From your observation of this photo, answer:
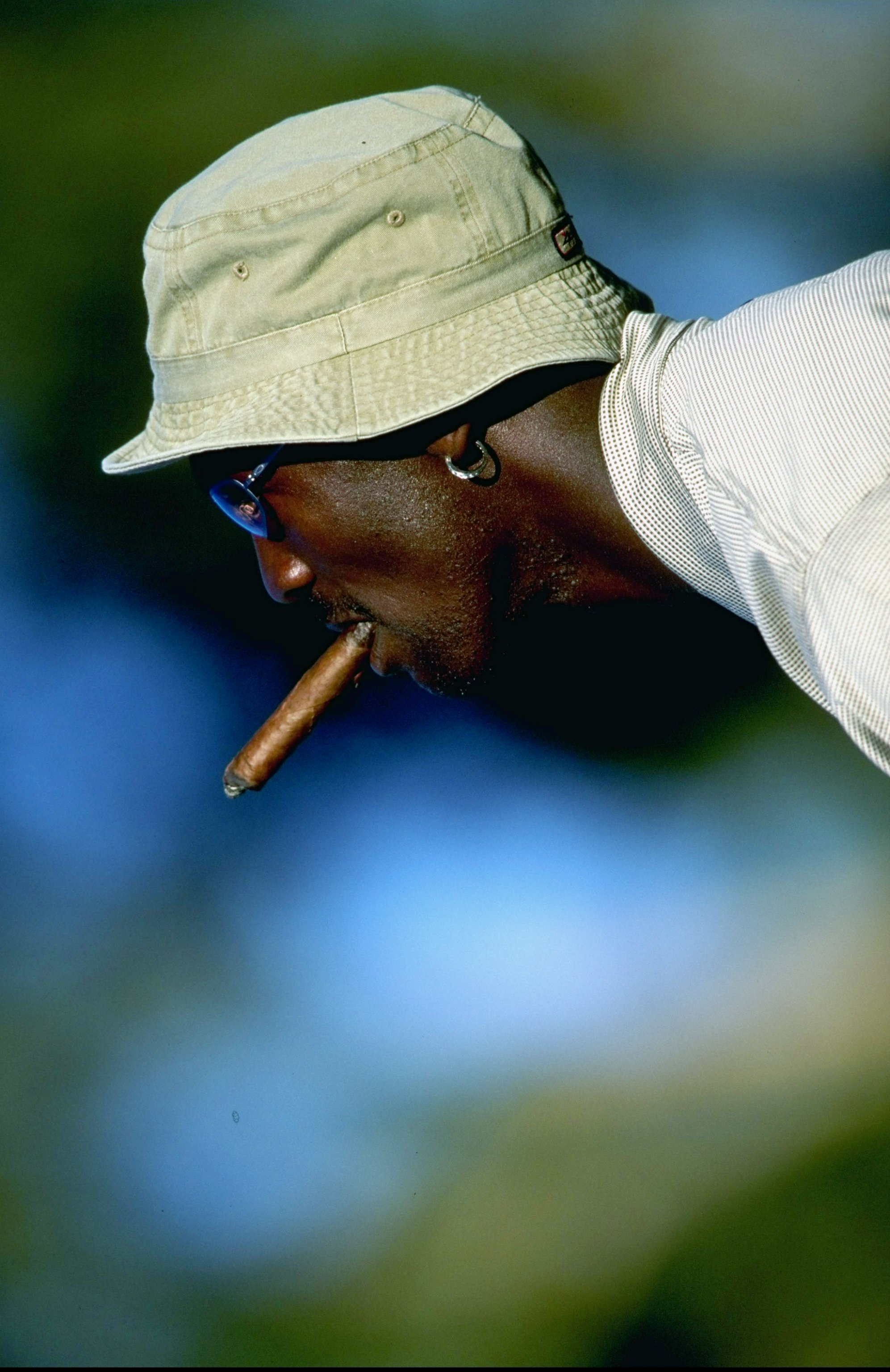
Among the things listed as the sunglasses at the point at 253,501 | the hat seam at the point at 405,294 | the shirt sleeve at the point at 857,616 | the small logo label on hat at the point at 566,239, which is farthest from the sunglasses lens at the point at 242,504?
the shirt sleeve at the point at 857,616

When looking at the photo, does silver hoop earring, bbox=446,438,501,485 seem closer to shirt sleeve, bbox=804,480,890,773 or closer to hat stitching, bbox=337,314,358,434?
hat stitching, bbox=337,314,358,434

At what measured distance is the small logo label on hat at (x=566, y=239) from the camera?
1.11m

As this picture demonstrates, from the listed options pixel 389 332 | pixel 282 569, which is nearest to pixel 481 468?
pixel 389 332

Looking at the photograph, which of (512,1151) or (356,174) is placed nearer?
(356,174)

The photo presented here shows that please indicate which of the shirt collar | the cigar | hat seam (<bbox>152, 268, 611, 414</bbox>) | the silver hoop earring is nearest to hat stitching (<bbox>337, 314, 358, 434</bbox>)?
hat seam (<bbox>152, 268, 611, 414</bbox>)

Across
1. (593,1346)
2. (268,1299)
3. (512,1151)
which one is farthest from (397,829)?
(593,1346)

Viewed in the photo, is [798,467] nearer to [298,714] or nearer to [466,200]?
[466,200]

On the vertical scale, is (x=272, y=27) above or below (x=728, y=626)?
above

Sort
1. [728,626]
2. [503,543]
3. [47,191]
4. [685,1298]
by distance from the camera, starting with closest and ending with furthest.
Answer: [503,543] < [47,191] < [685,1298] < [728,626]

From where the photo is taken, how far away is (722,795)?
6.83 ft

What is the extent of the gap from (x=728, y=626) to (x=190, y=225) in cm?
145

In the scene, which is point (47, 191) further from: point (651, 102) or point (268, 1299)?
point (268, 1299)

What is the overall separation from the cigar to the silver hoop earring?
262mm

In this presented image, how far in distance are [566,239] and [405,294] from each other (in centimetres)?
18
